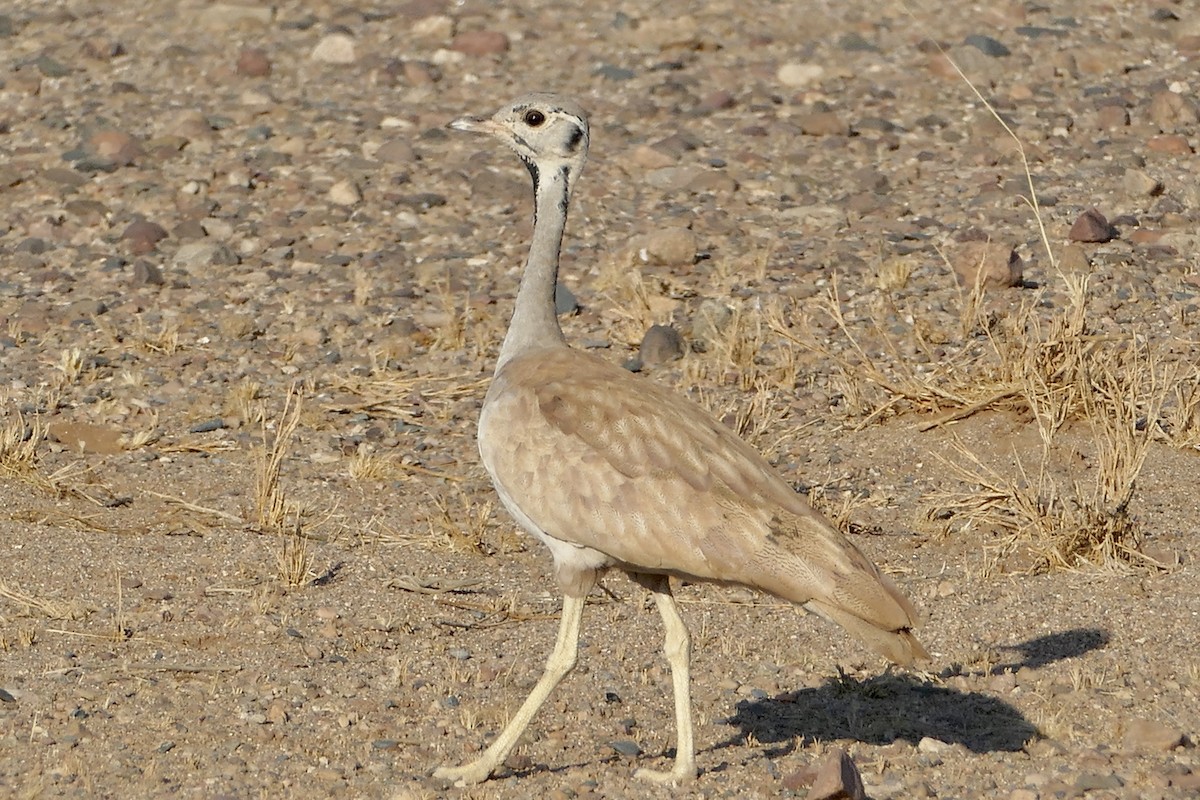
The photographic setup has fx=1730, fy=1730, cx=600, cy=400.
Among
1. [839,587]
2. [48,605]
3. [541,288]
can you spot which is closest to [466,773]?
[839,587]

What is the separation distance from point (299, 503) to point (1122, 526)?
331 cm

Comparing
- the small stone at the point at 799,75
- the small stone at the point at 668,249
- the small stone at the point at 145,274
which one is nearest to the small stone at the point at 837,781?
the small stone at the point at 668,249

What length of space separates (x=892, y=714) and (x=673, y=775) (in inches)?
37.4

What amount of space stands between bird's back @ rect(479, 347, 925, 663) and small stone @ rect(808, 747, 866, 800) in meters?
0.31

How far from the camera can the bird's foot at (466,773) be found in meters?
4.93

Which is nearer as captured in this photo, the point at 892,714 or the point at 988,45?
the point at 892,714

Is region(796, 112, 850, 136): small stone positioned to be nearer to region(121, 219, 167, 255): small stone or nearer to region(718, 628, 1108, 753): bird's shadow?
region(121, 219, 167, 255): small stone

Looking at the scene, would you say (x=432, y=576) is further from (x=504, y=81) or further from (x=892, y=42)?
(x=892, y=42)

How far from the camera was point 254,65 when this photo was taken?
12391mm

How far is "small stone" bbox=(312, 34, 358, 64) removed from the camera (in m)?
12.7

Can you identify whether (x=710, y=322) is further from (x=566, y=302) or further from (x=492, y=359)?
(x=492, y=359)

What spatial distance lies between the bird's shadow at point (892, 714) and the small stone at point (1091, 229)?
14.0ft

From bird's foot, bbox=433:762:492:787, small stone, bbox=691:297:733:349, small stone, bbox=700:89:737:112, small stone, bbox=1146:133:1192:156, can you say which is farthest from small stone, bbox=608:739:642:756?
small stone, bbox=700:89:737:112

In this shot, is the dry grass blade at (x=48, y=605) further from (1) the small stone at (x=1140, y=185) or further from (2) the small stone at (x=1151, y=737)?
(1) the small stone at (x=1140, y=185)
